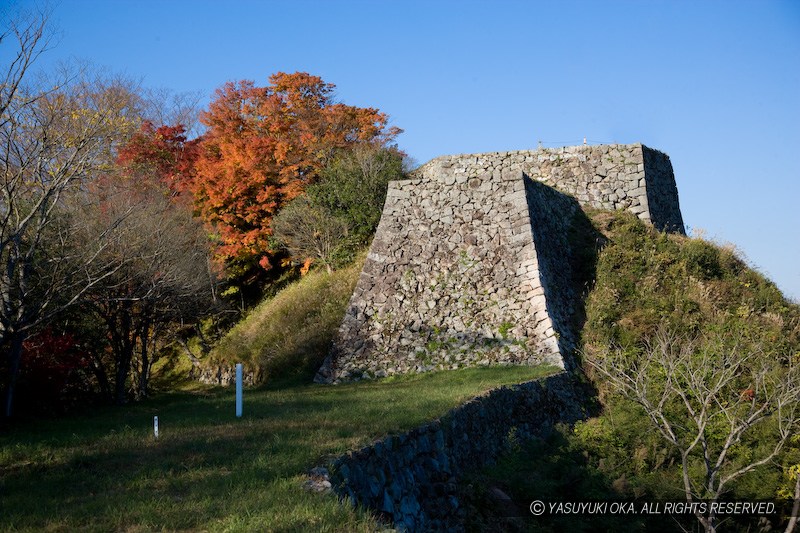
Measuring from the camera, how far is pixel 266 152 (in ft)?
89.6

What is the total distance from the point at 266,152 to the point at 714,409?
61.6 feet

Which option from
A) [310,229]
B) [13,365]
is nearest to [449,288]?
[310,229]

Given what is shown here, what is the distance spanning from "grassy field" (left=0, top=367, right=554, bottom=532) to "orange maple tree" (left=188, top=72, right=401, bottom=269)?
13710 millimetres

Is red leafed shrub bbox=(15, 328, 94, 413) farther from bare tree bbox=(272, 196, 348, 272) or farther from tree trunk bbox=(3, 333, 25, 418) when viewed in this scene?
bare tree bbox=(272, 196, 348, 272)

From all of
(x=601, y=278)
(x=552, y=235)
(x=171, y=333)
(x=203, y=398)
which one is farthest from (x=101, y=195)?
(x=601, y=278)

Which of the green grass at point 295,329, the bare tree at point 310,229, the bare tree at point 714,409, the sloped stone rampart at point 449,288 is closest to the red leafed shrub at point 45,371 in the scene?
the green grass at point 295,329

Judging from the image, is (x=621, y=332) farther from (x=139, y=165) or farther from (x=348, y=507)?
(x=139, y=165)

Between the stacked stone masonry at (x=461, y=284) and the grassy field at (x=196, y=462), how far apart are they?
443cm

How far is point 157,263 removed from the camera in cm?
1591

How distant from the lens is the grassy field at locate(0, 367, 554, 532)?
6.17 meters

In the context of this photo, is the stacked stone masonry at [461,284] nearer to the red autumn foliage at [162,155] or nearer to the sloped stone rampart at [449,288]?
the sloped stone rampart at [449,288]

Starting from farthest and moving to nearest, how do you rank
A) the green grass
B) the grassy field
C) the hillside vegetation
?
the green grass → the hillside vegetation → the grassy field

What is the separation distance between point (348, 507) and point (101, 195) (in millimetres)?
17125

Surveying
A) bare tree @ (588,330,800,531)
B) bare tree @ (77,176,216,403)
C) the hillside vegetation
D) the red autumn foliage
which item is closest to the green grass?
bare tree @ (77,176,216,403)
